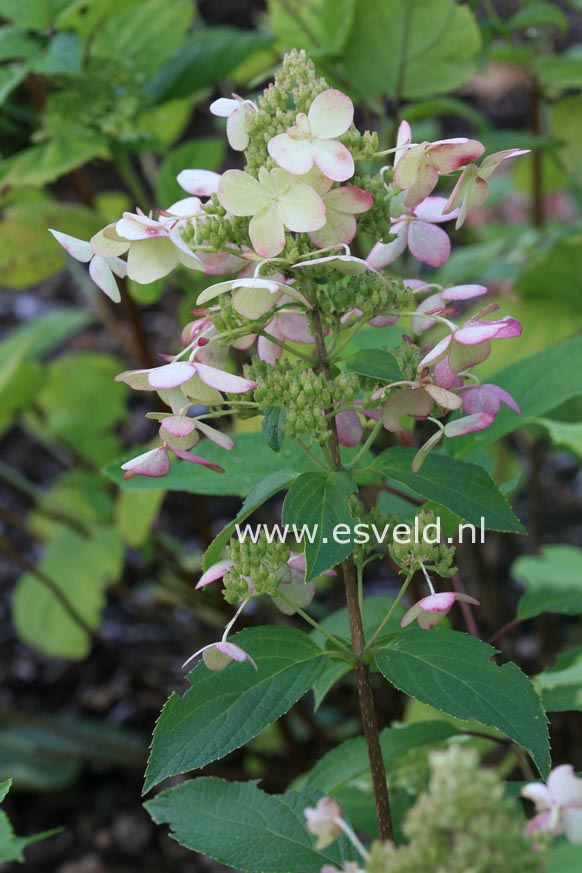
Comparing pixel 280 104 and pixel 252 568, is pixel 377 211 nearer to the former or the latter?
pixel 280 104

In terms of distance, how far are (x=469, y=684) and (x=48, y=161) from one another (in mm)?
954

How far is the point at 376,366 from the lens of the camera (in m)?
0.69

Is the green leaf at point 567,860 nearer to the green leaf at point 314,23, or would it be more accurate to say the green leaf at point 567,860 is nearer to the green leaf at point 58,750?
the green leaf at point 314,23

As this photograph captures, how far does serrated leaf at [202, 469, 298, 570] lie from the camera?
0.69 meters

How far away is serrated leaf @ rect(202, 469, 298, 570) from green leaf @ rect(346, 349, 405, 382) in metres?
0.10

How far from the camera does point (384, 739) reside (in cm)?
93

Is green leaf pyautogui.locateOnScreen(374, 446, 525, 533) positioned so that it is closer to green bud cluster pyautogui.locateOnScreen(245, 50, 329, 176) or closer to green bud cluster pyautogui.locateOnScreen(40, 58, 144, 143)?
green bud cluster pyautogui.locateOnScreen(245, 50, 329, 176)

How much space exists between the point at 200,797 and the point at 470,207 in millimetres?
485

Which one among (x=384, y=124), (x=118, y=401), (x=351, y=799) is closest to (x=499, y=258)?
(x=384, y=124)

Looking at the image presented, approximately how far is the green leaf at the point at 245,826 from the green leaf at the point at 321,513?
220mm

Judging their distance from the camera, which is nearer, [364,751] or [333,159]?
[333,159]

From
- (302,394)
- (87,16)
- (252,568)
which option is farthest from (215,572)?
(87,16)

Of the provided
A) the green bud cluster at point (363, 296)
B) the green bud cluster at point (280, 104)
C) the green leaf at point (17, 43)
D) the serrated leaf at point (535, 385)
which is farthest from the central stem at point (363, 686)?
the green leaf at point (17, 43)

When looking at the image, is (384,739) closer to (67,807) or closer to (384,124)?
(384,124)
